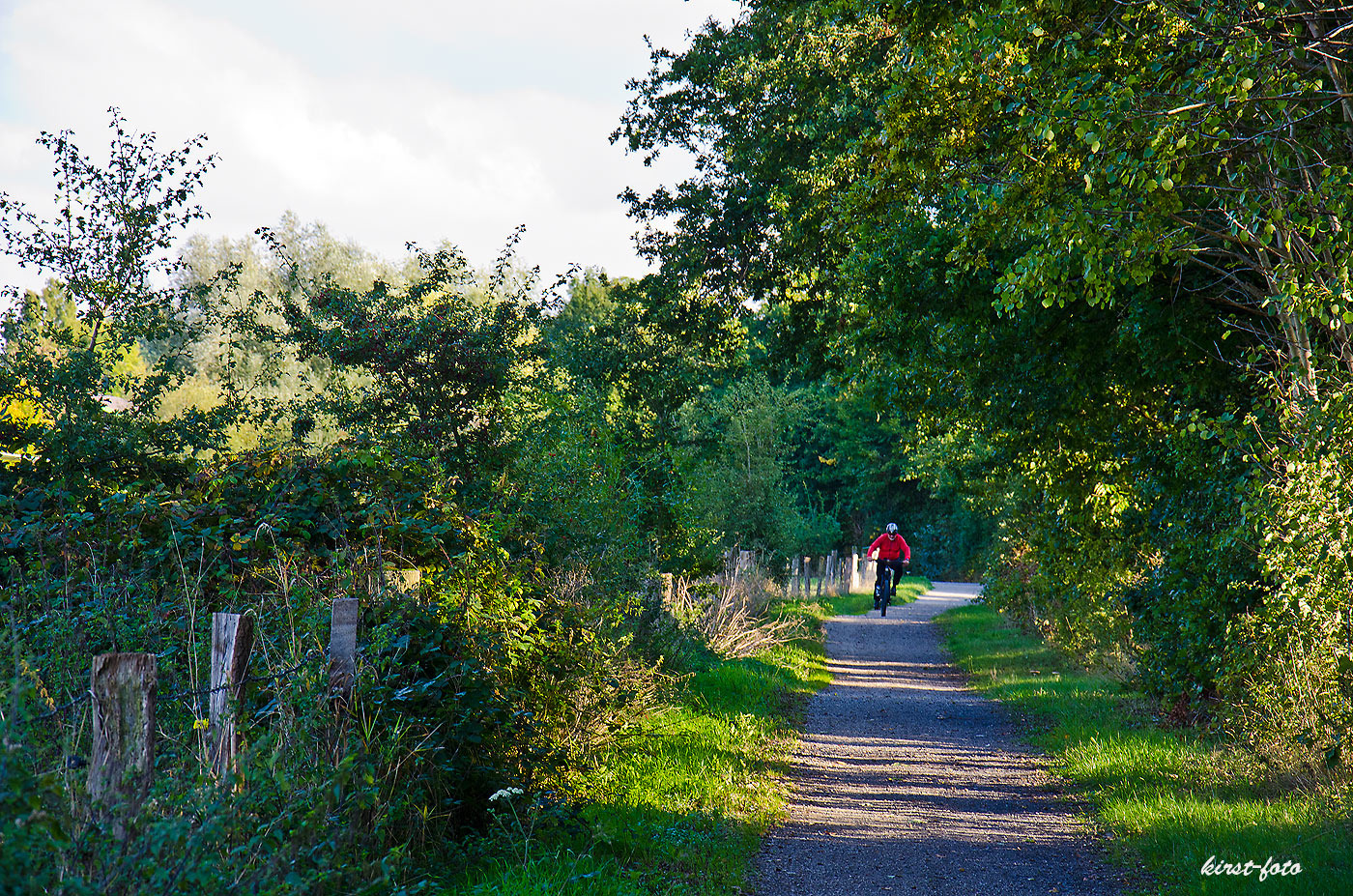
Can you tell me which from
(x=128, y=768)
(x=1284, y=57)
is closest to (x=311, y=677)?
(x=128, y=768)

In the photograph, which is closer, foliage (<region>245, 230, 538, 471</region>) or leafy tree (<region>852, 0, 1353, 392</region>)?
leafy tree (<region>852, 0, 1353, 392</region>)

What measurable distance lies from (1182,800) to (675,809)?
370cm

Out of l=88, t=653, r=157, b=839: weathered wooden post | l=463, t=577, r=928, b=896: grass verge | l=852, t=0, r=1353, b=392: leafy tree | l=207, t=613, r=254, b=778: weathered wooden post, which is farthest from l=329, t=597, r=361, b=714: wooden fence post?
l=852, t=0, r=1353, b=392: leafy tree

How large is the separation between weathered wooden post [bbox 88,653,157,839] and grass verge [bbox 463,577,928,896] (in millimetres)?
1972

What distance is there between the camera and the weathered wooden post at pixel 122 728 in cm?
355

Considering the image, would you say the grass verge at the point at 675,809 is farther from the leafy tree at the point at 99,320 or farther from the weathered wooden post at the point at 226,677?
the leafy tree at the point at 99,320

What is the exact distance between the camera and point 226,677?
4.61 metres

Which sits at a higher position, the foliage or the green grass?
the foliage

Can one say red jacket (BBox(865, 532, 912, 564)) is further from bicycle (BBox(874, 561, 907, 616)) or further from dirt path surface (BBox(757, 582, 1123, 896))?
dirt path surface (BBox(757, 582, 1123, 896))

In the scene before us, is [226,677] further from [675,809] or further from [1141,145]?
[1141,145]

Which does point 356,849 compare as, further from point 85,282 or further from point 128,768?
point 85,282

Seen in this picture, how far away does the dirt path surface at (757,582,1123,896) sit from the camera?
21.0ft

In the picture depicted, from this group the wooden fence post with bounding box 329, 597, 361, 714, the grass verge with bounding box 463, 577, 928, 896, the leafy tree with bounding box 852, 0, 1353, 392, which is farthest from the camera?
the leafy tree with bounding box 852, 0, 1353, 392

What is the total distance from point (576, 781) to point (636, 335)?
1542 cm
